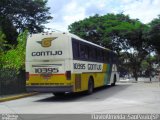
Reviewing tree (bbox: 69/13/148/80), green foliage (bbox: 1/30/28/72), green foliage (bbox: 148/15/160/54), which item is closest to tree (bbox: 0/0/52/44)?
tree (bbox: 69/13/148/80)

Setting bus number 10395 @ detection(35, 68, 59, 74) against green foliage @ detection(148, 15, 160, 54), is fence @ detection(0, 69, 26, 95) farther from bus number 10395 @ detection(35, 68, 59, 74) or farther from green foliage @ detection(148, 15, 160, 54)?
green foliage @ detection(148, 15, 160, 54)

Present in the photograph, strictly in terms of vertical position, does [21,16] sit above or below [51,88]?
above

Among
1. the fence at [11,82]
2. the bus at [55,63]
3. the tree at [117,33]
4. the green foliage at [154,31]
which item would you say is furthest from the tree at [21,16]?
the bus at [55,63]

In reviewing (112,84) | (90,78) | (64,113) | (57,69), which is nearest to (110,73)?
(112,84)

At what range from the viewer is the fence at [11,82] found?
64.3ft

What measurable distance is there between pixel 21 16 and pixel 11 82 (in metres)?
20.1

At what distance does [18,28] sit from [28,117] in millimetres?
29185

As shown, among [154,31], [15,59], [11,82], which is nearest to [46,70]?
[11,82]

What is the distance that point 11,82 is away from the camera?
2033 centimetres

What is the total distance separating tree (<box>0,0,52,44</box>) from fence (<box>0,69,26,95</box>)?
54.9 feet

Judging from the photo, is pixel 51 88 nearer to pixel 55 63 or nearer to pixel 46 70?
pixel 46 70

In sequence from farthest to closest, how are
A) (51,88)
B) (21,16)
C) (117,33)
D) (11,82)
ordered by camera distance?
(117,33), (21,16), (11,82), (51,88)

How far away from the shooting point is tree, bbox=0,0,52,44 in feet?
123

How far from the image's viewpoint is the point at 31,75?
57.6 feet
